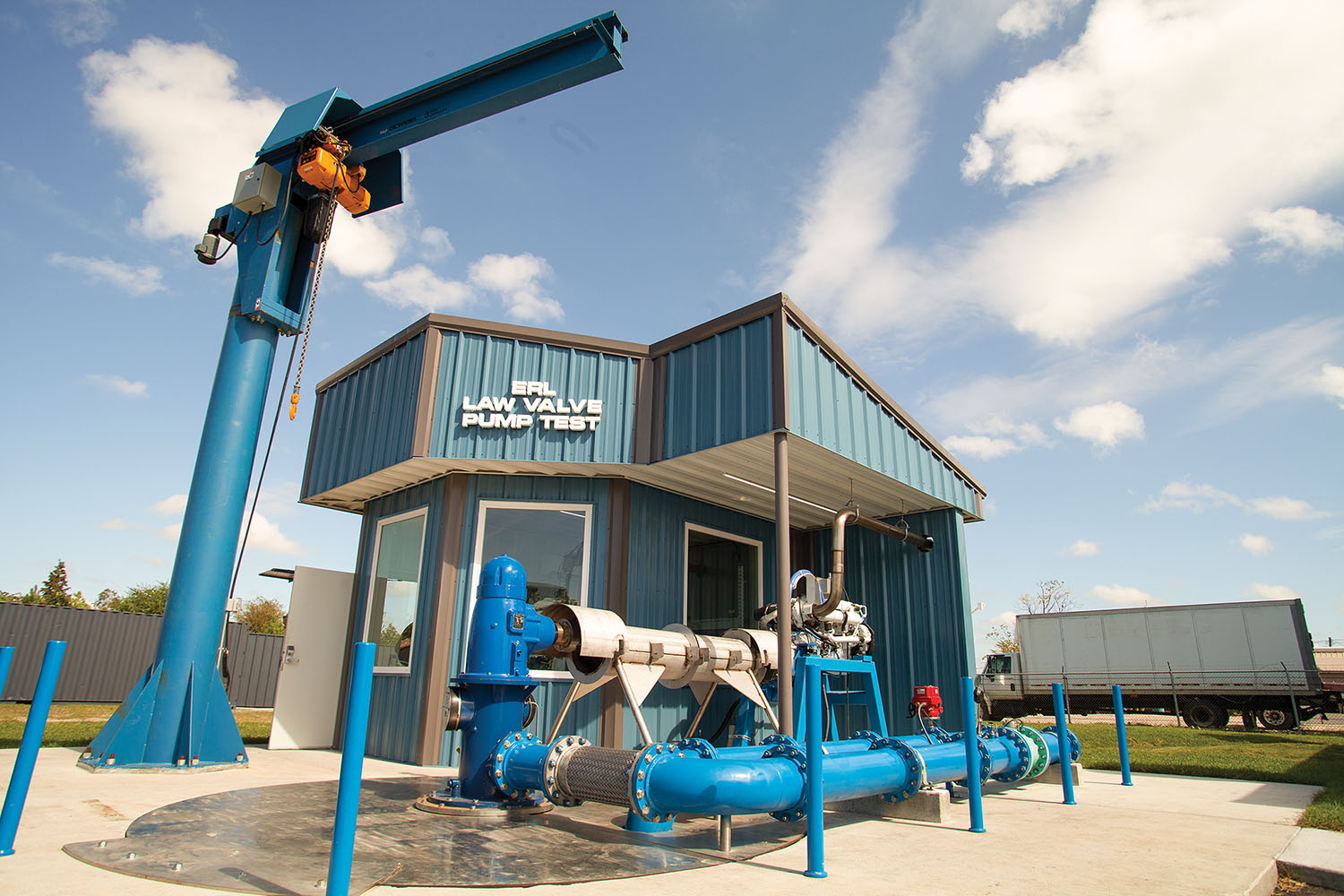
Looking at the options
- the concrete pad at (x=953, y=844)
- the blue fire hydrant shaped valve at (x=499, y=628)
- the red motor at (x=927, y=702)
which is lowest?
the concrete pad at (x=953, y=844)

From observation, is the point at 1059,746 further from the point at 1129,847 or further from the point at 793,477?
the point at 793,477

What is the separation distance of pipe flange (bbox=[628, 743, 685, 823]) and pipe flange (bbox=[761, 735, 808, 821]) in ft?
2.25

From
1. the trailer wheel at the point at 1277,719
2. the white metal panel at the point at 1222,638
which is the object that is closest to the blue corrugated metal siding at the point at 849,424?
the white metal panel at the point at 1222,638

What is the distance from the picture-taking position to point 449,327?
8734 millimetres

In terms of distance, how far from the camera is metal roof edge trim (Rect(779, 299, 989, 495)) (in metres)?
7.66

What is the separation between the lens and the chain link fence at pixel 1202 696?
2009 cm

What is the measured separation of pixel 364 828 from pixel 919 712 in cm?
644

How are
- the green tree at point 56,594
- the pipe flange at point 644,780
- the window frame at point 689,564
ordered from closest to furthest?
the pipe flange at point 644,780
the window frame at point 689,564
the green tree at point 56,594

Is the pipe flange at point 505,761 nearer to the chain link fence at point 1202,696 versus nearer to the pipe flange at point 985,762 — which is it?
the pipe flange at point 985,762

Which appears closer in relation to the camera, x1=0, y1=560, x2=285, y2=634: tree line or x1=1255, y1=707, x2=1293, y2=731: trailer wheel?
x1=1255, y1=707, x2=1293, y2=731: trailer wheel

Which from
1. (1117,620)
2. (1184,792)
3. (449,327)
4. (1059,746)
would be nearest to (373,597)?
(449,327)

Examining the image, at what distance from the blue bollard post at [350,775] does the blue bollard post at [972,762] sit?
4129mm

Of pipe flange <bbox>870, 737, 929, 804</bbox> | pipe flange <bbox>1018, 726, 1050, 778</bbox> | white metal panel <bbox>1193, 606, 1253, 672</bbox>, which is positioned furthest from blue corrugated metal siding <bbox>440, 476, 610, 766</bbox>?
white metal panel <bbox>1193, 606, 1253, 672</bbox>

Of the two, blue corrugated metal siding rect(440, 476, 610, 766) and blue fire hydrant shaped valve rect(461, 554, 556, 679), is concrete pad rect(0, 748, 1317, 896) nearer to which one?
blue corrugated metal siding rect(440, 476, 610, 766)
